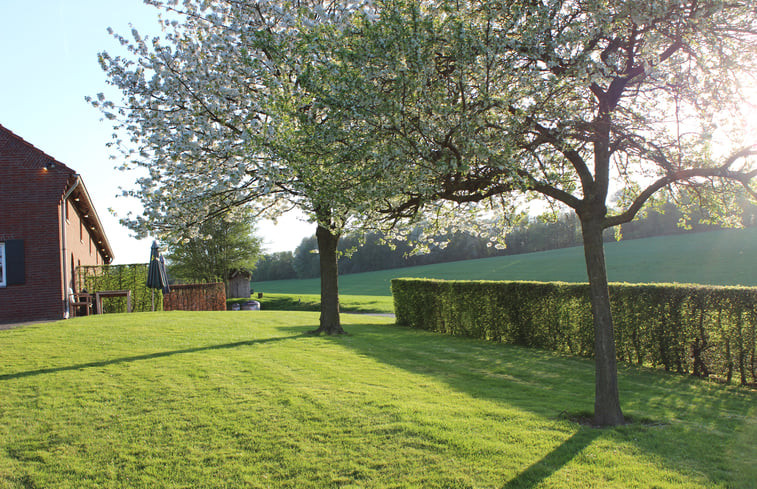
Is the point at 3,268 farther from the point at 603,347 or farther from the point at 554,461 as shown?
the point at 603,347

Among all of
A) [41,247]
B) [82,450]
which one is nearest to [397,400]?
[82,450]

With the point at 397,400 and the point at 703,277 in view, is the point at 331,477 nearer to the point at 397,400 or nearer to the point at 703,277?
the point at 397,400

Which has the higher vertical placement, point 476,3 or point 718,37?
point 476,3

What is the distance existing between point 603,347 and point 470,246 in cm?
6852

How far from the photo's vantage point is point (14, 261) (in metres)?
15.2

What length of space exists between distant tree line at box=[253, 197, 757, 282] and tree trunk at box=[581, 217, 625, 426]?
126ft

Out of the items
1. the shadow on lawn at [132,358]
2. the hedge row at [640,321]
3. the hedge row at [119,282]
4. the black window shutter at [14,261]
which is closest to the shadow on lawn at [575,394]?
the hedge row at [640,321]

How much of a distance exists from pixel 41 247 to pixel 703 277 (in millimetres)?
40409

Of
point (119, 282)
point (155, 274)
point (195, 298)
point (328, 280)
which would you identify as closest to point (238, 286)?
point (195, 298)

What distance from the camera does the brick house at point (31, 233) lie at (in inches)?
599

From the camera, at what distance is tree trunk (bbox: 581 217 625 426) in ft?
22.6

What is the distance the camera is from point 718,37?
645 centimetres

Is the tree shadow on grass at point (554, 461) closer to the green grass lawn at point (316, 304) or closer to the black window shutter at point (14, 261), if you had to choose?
A: the black window shutter at point (14, 261)

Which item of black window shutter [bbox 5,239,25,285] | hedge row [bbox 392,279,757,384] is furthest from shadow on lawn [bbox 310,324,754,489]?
black window shutter [bbox 5,239,25,285]
